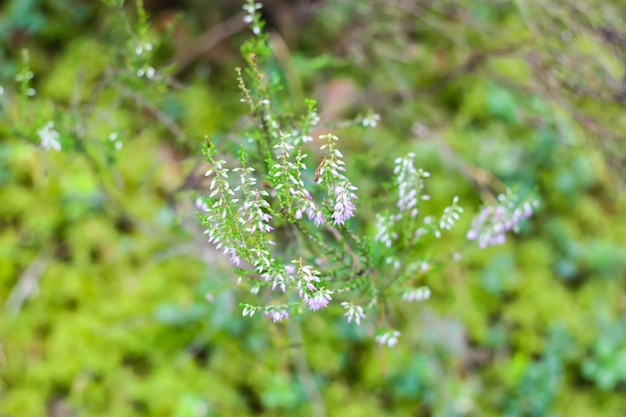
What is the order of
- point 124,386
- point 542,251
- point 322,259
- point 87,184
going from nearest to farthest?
point 322,259 < point 124,386 < point 87,184 < point 542,251

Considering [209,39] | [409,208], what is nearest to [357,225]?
[409,208]

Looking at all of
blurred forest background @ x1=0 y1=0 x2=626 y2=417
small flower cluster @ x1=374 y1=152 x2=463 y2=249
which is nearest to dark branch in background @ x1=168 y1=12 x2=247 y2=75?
blurred forest background @ x1=0 y1=0 x2=626 y2=417

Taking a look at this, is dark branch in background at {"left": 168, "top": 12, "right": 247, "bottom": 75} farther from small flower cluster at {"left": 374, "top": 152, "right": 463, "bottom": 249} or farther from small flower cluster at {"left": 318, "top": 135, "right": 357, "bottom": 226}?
small flower cluster at {"left": 318, "top": 135, "right": 357, "bottom": 226}

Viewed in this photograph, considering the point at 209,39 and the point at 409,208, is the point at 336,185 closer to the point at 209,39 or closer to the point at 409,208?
the point at 409,208

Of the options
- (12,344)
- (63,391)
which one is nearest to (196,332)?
(63,391)

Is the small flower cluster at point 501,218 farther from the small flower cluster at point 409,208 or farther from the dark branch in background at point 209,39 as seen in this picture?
the dark branch in background at point 209,39

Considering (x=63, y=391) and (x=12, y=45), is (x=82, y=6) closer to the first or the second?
(x=12, y=45)
